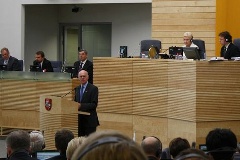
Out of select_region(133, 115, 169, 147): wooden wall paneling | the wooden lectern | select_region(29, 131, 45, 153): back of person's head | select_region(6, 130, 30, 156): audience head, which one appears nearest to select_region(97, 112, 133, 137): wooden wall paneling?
select_region(133, 115, 169, 147): wooden wall paneling

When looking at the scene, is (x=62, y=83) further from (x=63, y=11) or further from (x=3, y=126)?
(x=63, y=11)

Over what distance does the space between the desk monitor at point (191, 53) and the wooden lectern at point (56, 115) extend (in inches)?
85.7

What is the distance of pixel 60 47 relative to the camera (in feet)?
71.9

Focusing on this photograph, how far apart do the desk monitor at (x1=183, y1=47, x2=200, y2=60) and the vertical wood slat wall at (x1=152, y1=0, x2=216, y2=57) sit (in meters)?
3.68

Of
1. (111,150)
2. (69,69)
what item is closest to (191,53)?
(69,69)

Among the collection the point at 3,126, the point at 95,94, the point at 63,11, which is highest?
the point at 63,11

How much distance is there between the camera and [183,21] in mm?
16125

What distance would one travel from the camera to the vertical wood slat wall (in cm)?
1578

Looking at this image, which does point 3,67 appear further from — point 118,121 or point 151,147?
point 151,147

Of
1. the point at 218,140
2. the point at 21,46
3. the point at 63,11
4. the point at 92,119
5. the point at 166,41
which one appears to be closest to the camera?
the point at 218,140

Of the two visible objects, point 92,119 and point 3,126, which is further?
point 3,126

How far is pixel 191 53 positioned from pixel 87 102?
2.09 m

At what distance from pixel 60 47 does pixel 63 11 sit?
1.16 meters

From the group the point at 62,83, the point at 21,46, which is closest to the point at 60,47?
the point at 21,46
